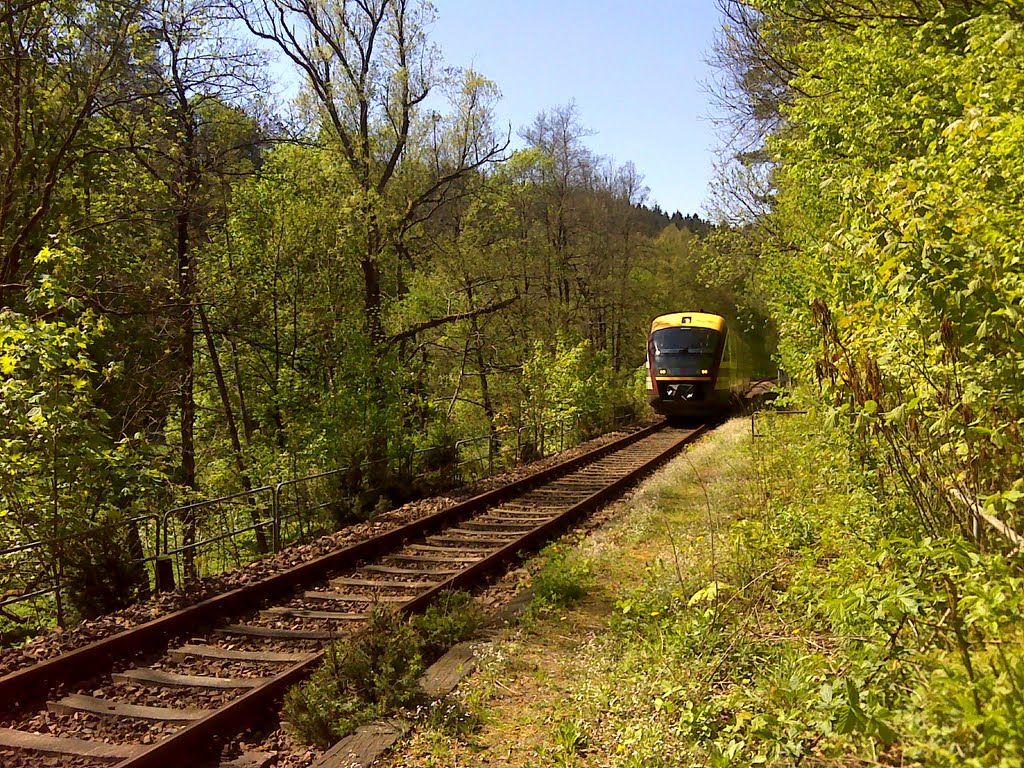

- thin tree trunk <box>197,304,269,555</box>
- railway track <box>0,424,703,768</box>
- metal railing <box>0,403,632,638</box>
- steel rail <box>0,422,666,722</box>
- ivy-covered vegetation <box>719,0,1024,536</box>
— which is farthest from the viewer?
thin tree trunk <box>197,304,269,555</box>

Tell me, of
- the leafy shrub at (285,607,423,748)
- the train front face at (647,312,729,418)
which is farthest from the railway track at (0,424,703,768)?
the train front face at (647,312,729,418)

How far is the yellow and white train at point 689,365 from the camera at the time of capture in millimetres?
24453

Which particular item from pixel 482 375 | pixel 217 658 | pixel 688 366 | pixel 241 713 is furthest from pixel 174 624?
pixel 688 366

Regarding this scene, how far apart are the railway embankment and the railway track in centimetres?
132

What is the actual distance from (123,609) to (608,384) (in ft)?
75.6

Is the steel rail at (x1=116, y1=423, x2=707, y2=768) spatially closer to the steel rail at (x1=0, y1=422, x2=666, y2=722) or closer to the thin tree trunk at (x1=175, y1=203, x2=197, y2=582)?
the steel rail at (x1=0, y1=422, x2=666, y2=722)

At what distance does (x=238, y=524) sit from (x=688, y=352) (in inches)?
611

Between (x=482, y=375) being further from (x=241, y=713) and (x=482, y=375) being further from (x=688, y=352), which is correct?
(x=241, y=713)

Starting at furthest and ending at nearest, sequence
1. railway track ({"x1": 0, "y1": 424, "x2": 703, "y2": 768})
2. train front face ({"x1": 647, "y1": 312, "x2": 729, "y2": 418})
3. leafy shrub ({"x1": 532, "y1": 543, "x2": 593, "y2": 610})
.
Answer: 1. train front face ({"x1": 647, "y1": 312, "x2": 729, "y2": 418})
2. leafy shrub ({"x1": 532, "y1": 543, "x2": 593, "y2": 610})
3. railway track ({"x1": 0, "y1": 424, "x2": 703, "y2": 768})

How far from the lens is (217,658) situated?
6.07 m

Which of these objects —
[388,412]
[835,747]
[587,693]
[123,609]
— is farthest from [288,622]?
[388,412]

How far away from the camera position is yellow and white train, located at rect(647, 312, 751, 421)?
2445 cm

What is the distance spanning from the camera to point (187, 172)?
14531 mm

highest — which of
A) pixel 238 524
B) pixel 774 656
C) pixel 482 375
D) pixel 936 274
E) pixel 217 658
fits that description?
pixel 936 274
